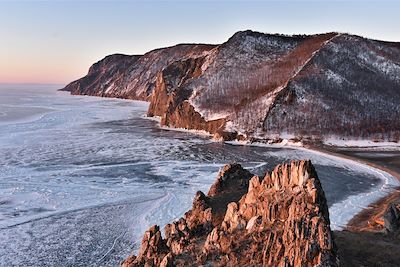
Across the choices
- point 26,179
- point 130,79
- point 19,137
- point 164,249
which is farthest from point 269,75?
point 130,79

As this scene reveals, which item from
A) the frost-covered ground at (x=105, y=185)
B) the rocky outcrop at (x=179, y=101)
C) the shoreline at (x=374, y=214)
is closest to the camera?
the shoreline at (x=374, y=214)

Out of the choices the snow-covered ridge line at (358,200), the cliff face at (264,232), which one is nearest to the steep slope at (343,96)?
the snow-covered ridge line at (358,200)

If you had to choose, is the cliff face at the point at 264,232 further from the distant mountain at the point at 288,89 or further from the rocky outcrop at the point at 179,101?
the rocky outcrop at the point at 179,101

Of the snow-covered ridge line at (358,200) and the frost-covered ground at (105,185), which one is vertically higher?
the snow-covered ridge line at (358,200)

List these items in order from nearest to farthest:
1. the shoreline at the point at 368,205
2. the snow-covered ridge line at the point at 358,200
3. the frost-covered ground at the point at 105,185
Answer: the frost-covered ground at the point at 105,185
the shoreline at the point at 368,205
the snow-covered ridge line at the point at 358,200

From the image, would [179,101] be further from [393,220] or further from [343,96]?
[393,220]

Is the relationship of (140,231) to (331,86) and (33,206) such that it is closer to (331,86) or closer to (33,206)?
(33,206)

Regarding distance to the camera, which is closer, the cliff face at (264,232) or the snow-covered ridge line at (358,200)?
the cliff face at (264,232)

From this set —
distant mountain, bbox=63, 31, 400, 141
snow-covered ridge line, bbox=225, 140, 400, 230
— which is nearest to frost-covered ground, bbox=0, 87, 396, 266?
snow-covered ridge line, bbox=225, 140, 400, 230
